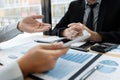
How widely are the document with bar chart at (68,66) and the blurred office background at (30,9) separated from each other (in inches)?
50.3

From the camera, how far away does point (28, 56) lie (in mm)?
521

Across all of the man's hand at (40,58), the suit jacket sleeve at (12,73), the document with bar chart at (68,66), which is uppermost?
the man's hand at (40,58)

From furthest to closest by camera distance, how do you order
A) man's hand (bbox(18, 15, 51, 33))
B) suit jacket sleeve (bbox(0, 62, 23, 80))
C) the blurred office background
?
the blurred office background, man's hand (bbox(18, 15, 51, 33)), suit jacket sleeve (bbox(0, 62, 23, 80))

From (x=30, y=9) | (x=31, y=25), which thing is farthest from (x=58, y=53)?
(x=30, y=9)

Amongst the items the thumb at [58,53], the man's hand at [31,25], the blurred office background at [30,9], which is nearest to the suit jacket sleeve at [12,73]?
the thumb at [58,53]

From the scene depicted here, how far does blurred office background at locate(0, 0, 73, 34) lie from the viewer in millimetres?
1892

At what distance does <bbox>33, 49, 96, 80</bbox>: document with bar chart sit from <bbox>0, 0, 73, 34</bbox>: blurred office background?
1278 mm

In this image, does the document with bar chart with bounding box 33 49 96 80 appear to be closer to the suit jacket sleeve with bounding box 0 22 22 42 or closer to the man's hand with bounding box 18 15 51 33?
the man's hand with bounding box 18 15 51 33

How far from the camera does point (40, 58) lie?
505 mm

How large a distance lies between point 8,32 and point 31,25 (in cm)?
16

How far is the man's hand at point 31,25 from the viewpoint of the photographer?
0.98 meters

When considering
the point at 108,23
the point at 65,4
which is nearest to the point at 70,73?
the point at 108,23

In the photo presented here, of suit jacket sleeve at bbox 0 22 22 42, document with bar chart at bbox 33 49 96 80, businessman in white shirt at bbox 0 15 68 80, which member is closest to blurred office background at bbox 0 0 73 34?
suit jacket sleeve at bbox 0 22 22 42

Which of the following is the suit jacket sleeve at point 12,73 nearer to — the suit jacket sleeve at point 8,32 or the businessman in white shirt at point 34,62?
the businessman in white shirt at point 34,62
